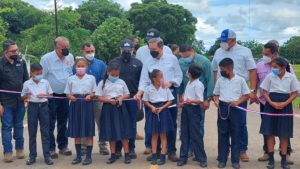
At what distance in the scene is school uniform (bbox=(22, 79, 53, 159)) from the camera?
800 centimetres

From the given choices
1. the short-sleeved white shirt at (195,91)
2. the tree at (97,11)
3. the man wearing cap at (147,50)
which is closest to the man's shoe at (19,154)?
the man wearing cap at (147,50)

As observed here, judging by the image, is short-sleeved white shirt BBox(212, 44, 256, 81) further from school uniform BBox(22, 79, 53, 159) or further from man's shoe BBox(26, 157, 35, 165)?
man's shoe BBox(26, 157, 35, 165)

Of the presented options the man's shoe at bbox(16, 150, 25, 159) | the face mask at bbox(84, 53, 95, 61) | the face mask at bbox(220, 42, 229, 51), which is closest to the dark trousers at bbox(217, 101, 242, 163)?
the face mask at bbox(220, 42, 229, 51)

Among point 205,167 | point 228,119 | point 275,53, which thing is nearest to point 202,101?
point 228,119

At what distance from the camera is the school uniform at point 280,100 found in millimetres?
7395

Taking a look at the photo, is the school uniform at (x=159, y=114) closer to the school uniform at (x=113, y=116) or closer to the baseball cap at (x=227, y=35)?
the school uniform at (x=113, y=116)

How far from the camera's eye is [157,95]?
781 cm

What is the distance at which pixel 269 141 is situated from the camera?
24.8 feet

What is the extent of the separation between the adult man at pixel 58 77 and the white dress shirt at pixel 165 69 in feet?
4.91

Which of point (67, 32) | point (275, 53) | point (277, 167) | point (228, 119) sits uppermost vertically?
point (67, 32)

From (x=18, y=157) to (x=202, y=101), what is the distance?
11.2ft

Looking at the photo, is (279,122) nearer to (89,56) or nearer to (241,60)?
(241,60)

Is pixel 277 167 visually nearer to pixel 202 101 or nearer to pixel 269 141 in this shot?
pixel 269 141

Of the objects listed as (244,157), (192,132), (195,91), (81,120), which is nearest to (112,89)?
(81,120)
